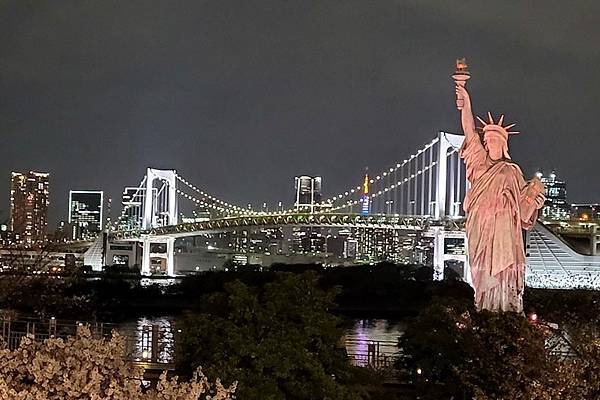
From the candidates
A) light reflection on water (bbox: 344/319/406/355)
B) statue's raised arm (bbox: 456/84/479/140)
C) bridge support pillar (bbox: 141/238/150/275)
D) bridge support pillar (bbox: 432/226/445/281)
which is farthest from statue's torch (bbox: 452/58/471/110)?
bridge support pillar (bbox: 141/238/150/275)

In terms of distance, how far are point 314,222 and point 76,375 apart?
1544 inches

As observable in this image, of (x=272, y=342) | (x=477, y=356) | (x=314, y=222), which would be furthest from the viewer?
(x=314, y=222)

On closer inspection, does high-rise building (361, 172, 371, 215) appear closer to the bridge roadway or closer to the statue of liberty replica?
the bridge roadway

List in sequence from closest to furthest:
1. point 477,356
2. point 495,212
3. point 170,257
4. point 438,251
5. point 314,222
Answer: point 477,356 → point 495,212 → point 438,251 → point 314,222 → point 170,257

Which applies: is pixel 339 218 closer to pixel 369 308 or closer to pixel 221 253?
pixel 369 308

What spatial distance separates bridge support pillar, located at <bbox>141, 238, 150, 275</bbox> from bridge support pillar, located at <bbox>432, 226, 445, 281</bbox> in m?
16.1

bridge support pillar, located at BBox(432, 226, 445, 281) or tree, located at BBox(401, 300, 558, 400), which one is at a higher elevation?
bridge support pillar, located at BBox(432, 226, 445, 281)

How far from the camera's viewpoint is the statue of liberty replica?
35.7ft

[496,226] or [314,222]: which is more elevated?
[314,222]

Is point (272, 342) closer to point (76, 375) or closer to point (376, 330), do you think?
point (76, 375)

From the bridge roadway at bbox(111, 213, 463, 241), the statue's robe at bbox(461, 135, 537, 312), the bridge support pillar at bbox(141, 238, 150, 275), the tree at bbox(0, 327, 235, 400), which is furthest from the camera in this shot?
the bridge support pillar at bbox(141, 238, 150, 275)

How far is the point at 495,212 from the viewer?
10.9 meters

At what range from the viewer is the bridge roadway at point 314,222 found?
1677 inches

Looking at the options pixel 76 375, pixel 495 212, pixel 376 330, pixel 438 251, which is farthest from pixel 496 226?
pixel 438 251
